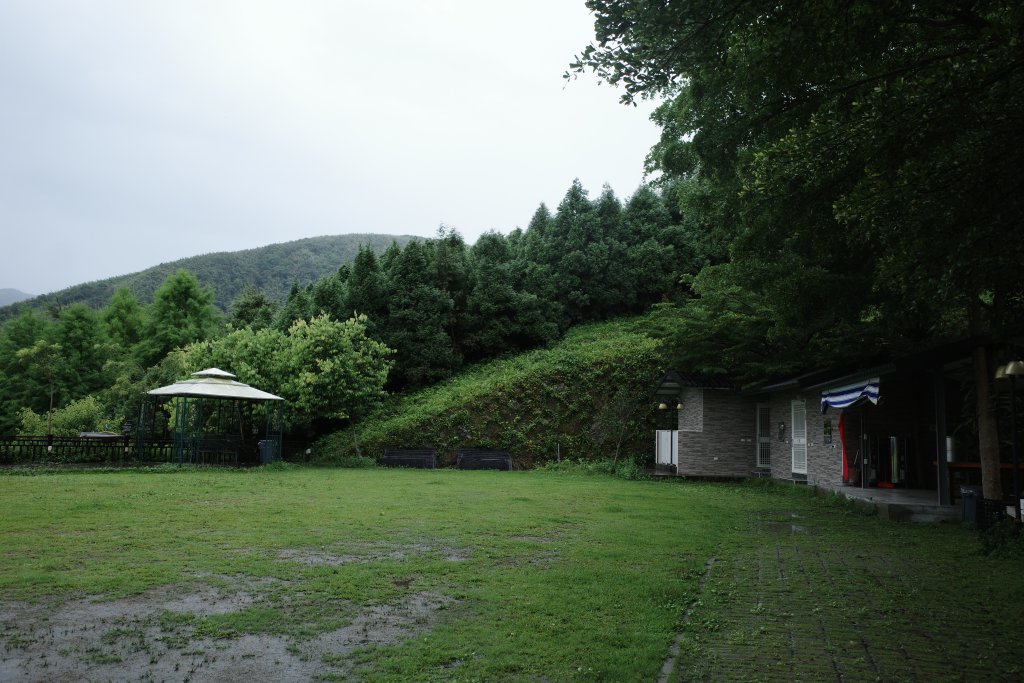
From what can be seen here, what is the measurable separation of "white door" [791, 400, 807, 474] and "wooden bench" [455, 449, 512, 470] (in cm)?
937

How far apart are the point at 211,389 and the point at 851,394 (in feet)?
55.0

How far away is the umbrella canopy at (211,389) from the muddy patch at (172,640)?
52.0 feet

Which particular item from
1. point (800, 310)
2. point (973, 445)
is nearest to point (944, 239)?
point (800, 310)

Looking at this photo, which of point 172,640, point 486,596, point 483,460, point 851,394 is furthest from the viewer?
point 483,460

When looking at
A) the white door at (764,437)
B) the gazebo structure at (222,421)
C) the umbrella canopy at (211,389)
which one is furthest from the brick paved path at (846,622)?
the gazebo structure at (222,421)

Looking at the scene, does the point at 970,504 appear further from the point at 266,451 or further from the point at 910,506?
the point at 266,451

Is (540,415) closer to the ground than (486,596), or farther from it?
farther from it

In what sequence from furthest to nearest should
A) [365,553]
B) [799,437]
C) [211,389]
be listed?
[211,389], [799,437], [365,553]

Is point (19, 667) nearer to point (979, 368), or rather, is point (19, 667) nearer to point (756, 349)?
point (979, 368)

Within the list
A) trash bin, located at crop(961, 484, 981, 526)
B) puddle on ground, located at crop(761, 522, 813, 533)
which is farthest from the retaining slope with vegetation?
trash bin, located at crop(961, 484, 981, 526)

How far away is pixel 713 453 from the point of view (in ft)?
69.9

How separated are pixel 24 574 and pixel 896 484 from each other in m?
15.7

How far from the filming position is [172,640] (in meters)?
4.34

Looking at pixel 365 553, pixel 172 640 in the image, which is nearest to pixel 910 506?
pixel 365 553
